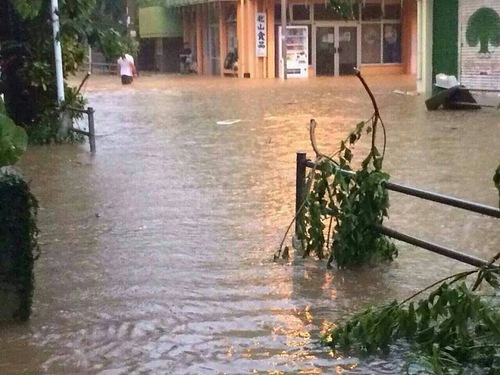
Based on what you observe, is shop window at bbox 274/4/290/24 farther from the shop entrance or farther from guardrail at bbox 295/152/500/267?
guardrail at bbox 295/152/500/267

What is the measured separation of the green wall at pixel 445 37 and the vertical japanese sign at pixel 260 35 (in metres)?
16.4

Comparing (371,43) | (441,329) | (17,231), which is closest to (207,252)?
(17,231)

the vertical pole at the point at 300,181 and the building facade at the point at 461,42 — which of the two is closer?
the vertical pole at the point at 300,181

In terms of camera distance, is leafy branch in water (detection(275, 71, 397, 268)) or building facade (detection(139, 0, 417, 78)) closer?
leafy branch in water (detection(275, 71, 397, 268))

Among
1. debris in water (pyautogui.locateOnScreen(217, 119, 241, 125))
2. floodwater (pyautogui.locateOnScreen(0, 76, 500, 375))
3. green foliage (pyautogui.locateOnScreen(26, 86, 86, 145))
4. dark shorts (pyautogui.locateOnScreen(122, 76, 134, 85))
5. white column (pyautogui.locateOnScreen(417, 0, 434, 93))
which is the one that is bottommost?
floodwater (pyautogui.locateOnScreen(0, 76, 500, 375))

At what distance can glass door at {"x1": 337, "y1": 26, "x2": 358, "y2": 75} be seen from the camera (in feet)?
143

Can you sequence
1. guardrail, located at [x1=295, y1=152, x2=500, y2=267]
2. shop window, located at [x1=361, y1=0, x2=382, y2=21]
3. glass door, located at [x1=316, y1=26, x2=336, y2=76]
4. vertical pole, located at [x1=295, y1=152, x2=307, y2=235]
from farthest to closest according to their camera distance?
glass door, located at [x1=316, y1=26, x2=336, y2=76] < shop window, located at [x1=361, y1=0, x2=382, y2=21] < vertical pole, located at [x1=295, y1=152, x2=307, y2=235] < guardrail, located at [x1=295, y1=152, x2=500, y2=267]

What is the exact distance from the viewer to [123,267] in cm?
812

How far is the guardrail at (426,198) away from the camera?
603cm

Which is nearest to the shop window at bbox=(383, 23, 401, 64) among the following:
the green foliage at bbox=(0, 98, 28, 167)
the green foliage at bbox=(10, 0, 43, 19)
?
the green foliage at bbox=(10, 0, 43, 19)

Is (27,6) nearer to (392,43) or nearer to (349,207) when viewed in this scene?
(349,207)

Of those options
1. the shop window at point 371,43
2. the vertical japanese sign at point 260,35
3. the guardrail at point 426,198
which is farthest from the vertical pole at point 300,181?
the shop window at point 371,43

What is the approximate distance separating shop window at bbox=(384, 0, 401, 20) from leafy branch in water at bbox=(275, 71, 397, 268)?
36549mm

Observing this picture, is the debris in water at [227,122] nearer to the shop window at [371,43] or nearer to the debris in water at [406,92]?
the debris in water at [406,92]
